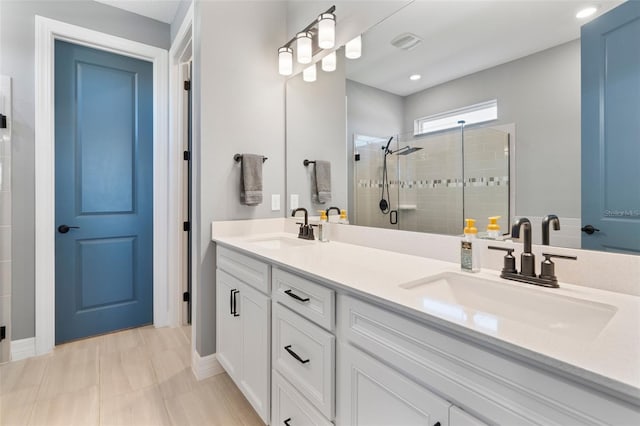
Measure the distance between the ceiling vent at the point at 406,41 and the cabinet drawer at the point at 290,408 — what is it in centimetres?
158

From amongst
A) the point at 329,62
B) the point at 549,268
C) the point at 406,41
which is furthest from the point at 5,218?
the point at 549,268

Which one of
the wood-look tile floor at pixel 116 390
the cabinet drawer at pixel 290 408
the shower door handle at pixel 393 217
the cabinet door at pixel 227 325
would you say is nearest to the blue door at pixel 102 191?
the wood-look tile floor at pixel 116 390

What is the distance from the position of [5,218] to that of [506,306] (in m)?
2.90

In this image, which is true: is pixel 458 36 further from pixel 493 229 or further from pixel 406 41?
pixel 493 229

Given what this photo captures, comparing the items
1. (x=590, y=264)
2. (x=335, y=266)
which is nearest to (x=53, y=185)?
(x=335, y=266)

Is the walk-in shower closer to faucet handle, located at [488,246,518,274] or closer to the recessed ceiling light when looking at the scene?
faucet handle, located at [488,246,518,274]

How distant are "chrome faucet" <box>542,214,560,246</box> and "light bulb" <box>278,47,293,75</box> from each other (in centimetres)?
178

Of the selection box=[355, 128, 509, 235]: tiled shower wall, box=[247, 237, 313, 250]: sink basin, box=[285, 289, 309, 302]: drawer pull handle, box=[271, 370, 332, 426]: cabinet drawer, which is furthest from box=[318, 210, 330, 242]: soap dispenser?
box=[271, 370, 332, 426]: cabinet drawer

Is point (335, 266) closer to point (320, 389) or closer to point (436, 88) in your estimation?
point (320, 389)

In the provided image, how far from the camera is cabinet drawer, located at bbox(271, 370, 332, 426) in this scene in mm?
1072

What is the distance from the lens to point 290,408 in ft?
3.94

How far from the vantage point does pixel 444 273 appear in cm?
108

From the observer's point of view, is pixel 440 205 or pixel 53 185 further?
pixel 53 185

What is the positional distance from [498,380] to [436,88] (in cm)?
114
